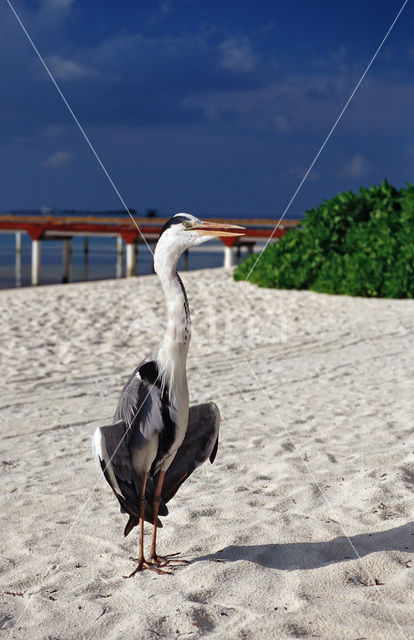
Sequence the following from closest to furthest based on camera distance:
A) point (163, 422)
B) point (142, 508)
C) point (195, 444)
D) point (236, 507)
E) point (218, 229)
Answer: point (218, 229), point (163, 422), point (142, 508), point (195, 444), point (236, 507)

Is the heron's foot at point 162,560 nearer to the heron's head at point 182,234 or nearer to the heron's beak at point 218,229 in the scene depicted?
the heron's head at point 182,234

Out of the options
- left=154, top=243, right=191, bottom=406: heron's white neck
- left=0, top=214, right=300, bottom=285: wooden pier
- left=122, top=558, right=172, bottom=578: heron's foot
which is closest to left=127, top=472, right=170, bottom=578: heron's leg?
left=122, top=558, right=172, bottom=578: heron's foot

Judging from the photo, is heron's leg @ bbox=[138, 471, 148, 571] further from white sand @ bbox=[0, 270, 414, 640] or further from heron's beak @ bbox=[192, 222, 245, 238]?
heron's beak @ bbox=[192, 222, 245, 238]

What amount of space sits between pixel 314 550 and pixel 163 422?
3.74ft

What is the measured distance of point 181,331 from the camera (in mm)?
2926

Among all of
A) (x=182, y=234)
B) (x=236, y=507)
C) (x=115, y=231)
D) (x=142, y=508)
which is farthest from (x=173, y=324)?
(x=115, y=231)

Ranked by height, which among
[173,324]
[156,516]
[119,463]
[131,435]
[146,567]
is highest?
[173,324]

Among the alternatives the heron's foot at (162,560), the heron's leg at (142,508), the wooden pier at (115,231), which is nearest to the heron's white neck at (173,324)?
the heron's leg at (142,508)

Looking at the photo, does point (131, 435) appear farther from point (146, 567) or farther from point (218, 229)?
point (218, 229)

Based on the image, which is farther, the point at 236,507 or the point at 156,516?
the point at 236,507

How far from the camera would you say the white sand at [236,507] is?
2.94m

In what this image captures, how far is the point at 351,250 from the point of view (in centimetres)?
1433

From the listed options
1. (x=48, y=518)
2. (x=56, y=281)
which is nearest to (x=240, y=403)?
(x=48, y=518)

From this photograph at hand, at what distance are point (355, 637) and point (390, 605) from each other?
29cm
